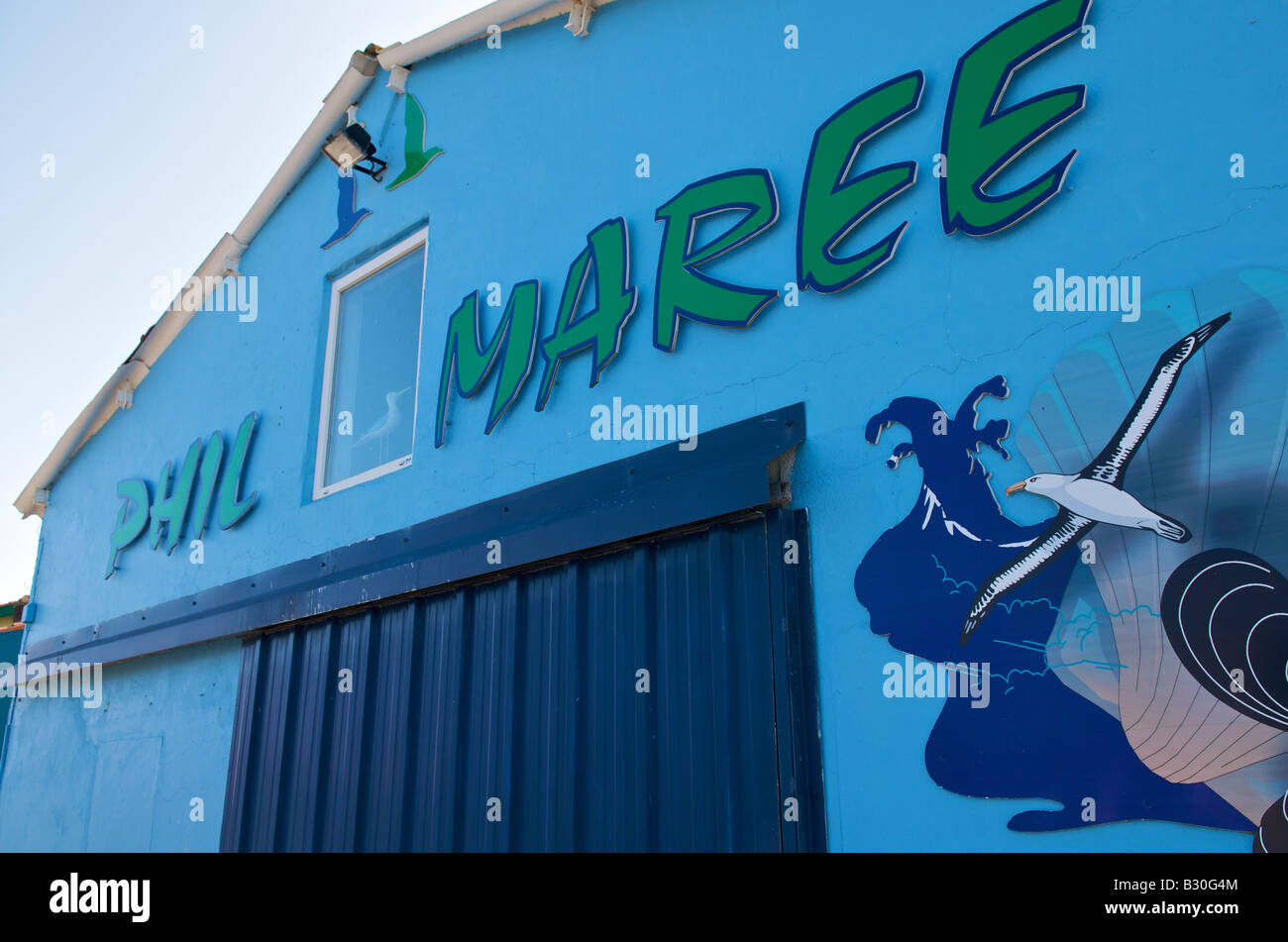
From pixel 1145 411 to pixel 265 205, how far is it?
7.24 meters

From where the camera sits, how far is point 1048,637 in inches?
126

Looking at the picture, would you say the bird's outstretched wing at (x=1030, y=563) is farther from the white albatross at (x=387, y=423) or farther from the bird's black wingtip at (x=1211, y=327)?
the white albatross at (x=387, y=423)

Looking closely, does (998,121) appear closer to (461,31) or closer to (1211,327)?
(1211,327)

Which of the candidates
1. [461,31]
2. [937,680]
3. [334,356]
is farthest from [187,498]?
[937,680]

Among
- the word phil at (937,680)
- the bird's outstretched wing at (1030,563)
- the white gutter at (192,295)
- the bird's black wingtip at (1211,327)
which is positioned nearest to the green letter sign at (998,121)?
the bird's black wingtip at (1211,327)

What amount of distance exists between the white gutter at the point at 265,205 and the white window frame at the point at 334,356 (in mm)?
1335

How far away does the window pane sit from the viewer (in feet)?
21.6

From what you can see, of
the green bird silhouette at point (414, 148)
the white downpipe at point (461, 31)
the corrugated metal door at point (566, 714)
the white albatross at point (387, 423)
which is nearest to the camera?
the corrugated metal door at point (566, 714)

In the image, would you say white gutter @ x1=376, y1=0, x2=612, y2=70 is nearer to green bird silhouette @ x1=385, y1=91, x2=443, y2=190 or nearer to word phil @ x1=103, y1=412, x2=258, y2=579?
green bird silhouette @ x1=385, y1=91, x2=443, y2=190

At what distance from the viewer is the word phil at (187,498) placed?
7617mm

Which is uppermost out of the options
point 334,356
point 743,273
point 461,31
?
point 461,31

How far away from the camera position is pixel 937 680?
3.42 meters

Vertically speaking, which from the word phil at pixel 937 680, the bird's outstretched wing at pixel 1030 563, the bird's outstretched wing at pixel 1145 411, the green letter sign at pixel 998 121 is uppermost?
the green letter sign at pixel 998 121
